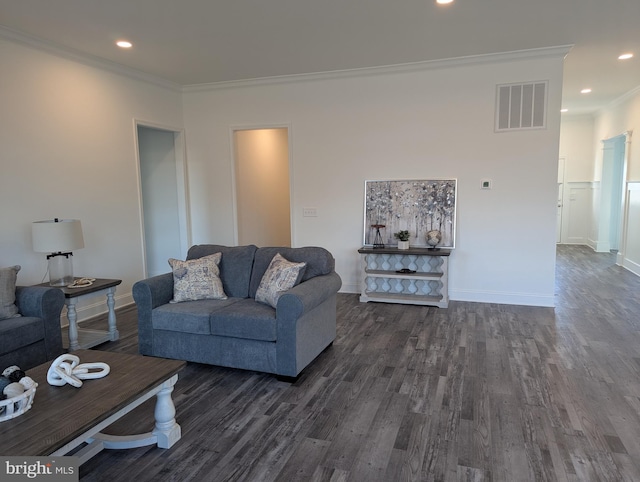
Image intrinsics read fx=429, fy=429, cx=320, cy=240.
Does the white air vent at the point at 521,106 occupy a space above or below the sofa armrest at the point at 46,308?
above

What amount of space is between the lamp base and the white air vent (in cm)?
472

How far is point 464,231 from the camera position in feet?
16.9

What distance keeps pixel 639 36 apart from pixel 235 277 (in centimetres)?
458

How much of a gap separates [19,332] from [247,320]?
5.21 feet

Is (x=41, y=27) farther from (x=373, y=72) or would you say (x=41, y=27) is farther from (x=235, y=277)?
(x=373, y=72)

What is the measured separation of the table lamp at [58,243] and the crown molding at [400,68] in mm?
2991

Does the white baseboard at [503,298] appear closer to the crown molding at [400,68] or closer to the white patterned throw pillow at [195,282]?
the crown molding at [400,68]

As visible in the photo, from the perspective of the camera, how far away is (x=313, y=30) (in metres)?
3.97

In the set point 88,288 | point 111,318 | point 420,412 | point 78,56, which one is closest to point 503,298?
point 420,412

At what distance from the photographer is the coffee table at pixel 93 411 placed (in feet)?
5.48

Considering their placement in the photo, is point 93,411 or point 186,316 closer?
point 93,411

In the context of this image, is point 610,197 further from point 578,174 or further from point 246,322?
point 246,322

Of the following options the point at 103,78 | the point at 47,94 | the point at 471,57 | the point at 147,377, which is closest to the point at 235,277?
the point at 147,377

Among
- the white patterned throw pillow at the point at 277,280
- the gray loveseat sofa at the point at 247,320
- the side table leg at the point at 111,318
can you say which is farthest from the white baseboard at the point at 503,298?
the side table leg at the point at 111,318
